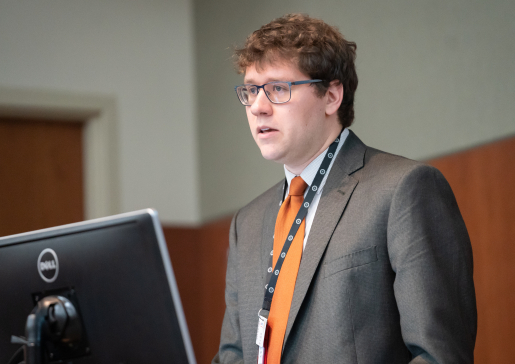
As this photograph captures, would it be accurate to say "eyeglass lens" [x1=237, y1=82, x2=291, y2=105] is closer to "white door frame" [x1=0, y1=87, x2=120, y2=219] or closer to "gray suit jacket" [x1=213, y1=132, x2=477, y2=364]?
"gray suit jacket" [x1=213, y1=132, x2=477, y2=364]

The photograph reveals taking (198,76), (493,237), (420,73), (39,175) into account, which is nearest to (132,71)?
(198,76)

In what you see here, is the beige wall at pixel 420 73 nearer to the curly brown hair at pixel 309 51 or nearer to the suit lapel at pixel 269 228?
the curly brown hair at pixel 309 51

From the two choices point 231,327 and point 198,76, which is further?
point 198,76

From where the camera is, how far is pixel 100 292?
1.01 metres

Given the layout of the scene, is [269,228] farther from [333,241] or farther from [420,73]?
[420,73]

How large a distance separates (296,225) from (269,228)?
0.17 m

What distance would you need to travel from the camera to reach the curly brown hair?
160 centimetres

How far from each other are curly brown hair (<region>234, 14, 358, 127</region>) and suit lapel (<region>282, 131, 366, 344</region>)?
0.52 ft

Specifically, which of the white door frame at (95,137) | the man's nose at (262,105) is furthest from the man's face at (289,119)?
the white door frame at (95,137)

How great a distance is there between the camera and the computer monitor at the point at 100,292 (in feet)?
3.11

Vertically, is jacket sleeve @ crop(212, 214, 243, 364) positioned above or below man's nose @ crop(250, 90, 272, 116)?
below

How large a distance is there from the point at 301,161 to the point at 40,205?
283 centimetres

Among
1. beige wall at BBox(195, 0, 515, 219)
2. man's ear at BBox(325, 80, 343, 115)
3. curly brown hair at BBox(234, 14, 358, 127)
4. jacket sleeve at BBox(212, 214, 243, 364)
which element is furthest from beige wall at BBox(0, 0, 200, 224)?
man's ear at BBox(325, 80, 343, 115)

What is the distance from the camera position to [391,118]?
2646 millimetres
